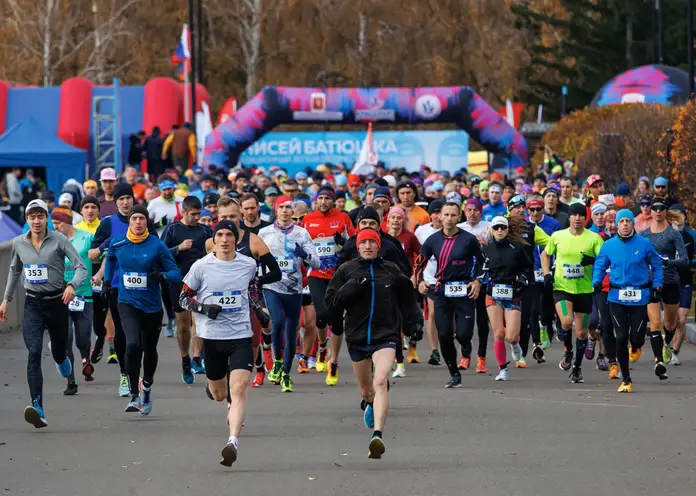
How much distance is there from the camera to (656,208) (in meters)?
16.7

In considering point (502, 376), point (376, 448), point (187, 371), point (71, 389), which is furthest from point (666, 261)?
point (376, 448)

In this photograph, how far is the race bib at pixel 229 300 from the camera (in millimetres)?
11352

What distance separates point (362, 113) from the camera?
45000mm

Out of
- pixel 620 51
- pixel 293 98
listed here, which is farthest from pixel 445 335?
pixel 620 51

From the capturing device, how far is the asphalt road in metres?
10.1

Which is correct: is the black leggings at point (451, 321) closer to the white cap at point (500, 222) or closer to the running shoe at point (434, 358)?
the white cap at point (500, 222)

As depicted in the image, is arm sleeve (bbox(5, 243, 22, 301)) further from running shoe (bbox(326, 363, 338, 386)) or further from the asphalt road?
running shoe (bbox(326, 363, 338, 386))

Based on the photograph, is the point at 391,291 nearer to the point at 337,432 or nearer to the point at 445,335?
the point at 337,432

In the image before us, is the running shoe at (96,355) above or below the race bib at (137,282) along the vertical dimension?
below

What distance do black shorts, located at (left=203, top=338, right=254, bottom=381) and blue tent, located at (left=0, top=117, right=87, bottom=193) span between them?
26.1m

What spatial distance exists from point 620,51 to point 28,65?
22782 mm

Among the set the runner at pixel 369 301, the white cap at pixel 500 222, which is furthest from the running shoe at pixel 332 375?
the runner at pixel 369 301

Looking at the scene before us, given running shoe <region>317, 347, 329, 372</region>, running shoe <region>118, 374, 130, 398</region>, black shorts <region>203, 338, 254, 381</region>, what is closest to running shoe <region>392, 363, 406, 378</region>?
running shoe <region>317, 347, 329, 372</region>

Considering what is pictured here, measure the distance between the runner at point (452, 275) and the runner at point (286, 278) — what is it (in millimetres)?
1123
